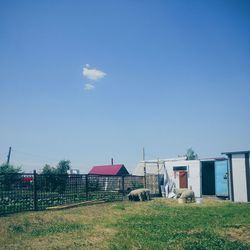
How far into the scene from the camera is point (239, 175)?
21.0 m

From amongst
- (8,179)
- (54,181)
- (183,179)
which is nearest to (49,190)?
(54,181)

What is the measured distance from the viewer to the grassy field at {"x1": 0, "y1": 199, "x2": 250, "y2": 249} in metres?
8.24

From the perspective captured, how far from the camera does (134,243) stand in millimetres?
8336

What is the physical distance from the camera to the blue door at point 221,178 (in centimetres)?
2292

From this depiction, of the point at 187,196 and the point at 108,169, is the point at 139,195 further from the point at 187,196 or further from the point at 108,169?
the point at 108,169

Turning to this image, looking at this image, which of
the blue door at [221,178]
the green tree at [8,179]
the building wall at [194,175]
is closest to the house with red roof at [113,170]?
the building wall at [194,175]

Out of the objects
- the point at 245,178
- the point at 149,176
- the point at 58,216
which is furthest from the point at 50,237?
the point at 149,176

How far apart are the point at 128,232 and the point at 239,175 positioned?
1397 cm

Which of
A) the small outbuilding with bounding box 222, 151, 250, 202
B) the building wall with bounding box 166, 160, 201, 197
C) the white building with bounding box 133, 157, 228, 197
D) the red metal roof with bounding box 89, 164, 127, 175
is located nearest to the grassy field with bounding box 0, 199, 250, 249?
the small outbuilding with bounding box 222, 151, 250, 202

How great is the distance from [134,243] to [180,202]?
507 inches

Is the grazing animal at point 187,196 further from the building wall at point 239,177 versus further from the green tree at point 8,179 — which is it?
the green tree at point 8,179

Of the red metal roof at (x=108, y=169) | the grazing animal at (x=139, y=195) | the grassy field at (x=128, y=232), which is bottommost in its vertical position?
the grazing animal at (x=139, y=195)

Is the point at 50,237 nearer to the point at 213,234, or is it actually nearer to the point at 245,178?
the point at 213,234

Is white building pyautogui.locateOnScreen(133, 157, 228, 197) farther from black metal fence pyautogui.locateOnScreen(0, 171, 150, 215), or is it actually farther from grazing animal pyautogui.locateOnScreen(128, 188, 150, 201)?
black metal fence pyautogui.locateOnScreen(0, 171, 150, 215)
